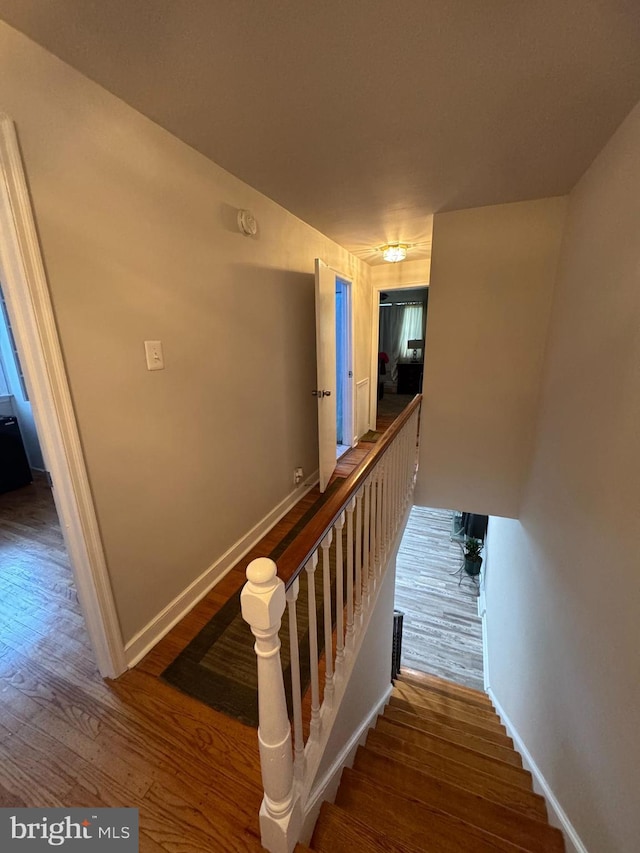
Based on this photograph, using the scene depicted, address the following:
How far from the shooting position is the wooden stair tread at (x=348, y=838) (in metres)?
1.01

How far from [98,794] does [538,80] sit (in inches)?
111

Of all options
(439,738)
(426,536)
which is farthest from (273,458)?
(426,536)

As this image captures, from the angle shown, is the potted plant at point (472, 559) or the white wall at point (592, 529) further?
the potted plant at point (472, 559)

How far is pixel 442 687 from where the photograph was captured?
3.03 meters

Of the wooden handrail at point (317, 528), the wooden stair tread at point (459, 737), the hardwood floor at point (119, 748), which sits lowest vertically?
the wooden stair tread at point (459, 737)

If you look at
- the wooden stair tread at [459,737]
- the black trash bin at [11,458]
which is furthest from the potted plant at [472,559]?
the black trash bin at [11,458]

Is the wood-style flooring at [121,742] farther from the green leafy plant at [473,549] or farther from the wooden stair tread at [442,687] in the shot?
the green leafy plant at [473,549]

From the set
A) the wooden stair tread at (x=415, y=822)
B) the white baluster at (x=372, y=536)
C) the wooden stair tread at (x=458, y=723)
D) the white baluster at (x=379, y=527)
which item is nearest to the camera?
the wooden stair tread at (x=415, y=822)

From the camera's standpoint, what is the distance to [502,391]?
8.11 ft

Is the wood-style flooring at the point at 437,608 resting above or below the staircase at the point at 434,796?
below

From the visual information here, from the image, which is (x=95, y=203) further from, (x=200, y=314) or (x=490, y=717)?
(x=490, y=717)

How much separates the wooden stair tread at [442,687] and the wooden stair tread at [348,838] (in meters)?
2.31

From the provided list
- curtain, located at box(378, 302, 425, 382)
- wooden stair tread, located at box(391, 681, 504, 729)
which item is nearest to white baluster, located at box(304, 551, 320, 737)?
wooden stair tread, located at box(391, 681, 504, 729)

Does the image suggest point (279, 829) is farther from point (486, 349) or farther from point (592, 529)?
point (486, 349)
